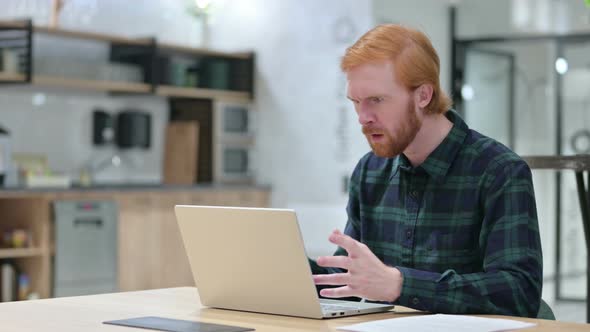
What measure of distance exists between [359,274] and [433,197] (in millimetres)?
468

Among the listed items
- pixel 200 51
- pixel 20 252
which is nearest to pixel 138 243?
pixel 20 252

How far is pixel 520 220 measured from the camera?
6.70 feet

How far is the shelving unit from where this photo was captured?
6.82 m

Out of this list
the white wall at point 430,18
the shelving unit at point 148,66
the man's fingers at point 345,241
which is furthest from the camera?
the white wall at point 430,18

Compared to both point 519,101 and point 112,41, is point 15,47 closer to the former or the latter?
point 112,41

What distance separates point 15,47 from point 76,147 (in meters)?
0.98

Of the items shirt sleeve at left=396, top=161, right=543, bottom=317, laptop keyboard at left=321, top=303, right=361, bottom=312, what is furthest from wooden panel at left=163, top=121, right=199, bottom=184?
laptop keyboard at left=321, top=303, right=361, bottom=312

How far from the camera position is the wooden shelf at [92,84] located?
6965mm

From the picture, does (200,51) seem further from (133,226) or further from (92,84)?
(133,226)

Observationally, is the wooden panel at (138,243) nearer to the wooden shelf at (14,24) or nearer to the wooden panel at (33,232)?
the wooden panel at (33,232)

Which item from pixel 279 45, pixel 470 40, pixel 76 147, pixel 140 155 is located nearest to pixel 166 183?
pixel 140 155

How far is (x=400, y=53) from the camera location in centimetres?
218

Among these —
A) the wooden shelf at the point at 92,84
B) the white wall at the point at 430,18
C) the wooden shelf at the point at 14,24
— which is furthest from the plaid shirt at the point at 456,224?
the white wall at the point at 430,18

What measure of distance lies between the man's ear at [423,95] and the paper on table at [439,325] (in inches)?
23.4
